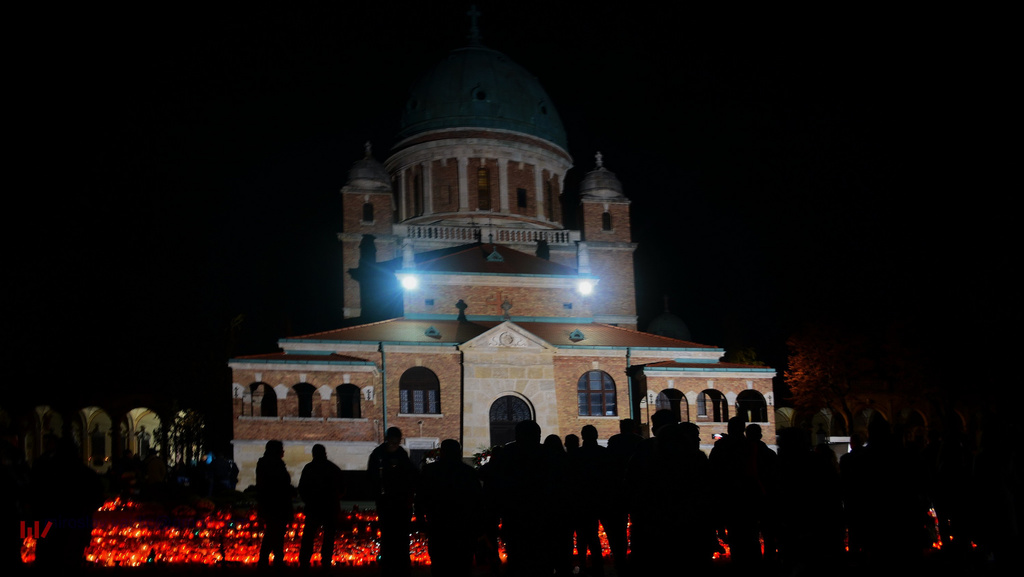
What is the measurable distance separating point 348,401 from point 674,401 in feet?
39.3

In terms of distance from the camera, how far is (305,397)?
32594mm

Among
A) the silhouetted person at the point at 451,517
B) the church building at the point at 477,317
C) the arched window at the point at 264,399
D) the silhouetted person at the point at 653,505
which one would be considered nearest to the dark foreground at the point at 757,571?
the silhouetted person at the point at 451,517

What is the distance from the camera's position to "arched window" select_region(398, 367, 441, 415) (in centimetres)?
3291

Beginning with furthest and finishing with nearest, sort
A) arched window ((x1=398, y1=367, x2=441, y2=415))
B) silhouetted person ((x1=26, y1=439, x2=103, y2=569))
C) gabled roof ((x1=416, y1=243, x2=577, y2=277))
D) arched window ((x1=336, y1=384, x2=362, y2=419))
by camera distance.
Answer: gabled roof ((x1=416, y1=243, x2=577, y2=277)) → arched window ((x1=398, y1=367, x2=441, y2=415)) → arched window ((x1=336, y1=384, x2=362, y2=419)) → silhouetted person ((x1=26, y1=439, x2=103, y2=569))

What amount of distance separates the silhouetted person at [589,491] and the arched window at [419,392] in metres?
21.8

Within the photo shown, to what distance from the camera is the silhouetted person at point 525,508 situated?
27.2ft

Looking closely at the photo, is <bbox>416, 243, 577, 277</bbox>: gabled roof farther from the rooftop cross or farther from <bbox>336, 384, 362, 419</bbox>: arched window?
the rooftop cross

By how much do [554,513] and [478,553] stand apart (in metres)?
4.05

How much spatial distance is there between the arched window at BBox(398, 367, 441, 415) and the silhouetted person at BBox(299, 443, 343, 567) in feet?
68.9

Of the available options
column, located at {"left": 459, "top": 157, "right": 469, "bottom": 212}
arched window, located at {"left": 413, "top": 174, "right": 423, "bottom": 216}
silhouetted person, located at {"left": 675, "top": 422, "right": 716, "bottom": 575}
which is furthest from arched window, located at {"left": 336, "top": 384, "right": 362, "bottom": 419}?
silhouetted person, located at {"left": 675, "top": 422, "right": 716, "bottom": 575}

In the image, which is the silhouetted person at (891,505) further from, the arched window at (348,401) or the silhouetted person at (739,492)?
the arched window at (348,401)

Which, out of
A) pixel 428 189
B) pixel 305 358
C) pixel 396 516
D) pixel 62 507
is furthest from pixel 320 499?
pixel 428 189

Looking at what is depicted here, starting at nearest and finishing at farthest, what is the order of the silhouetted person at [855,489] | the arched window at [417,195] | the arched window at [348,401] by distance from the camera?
the silhouetted person at [855,489], the arched window at [348,401], the arched window at [417,195]

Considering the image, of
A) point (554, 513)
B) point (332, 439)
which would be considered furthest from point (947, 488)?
point (332, 439)
